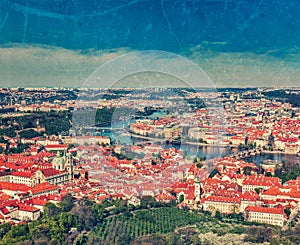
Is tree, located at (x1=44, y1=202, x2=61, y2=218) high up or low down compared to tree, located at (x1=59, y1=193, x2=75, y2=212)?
down

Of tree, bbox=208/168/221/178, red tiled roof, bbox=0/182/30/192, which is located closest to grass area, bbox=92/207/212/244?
red tiled roof, bbox=0/182/30/192

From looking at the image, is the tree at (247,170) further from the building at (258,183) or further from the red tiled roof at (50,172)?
the red tiled roof at (50,172)

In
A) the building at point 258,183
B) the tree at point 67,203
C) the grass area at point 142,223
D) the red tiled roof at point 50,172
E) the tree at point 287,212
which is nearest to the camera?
the grass area at point 142,223

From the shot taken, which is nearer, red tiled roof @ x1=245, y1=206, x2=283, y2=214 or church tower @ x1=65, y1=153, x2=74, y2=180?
red tiled roof @ x1=245, y1=206, x2=283, y2=214

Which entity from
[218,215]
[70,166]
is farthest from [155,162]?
[218,215]

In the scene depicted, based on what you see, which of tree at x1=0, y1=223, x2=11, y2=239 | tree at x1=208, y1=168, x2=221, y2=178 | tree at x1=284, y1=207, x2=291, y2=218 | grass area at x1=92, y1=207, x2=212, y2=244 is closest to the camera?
grass area at x1=92, y1=207, x2=212, y2=244

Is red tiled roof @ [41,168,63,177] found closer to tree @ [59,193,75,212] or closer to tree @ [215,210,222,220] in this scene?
tree @ [59,193,75,212]

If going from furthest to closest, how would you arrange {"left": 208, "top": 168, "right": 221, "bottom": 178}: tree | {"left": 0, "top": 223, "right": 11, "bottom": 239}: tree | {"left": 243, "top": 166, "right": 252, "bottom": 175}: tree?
{"left": 243, "top": 166, "right": 252, "bottom": 175}: tree
{"left": 208, "top": 168, "right": 221, "bottom": 178}: tree
{"left": 0, "top": 223, "right": 11, "bottom": 239}: tree

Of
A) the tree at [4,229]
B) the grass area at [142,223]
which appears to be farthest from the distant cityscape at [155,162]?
the tree at [4,229]

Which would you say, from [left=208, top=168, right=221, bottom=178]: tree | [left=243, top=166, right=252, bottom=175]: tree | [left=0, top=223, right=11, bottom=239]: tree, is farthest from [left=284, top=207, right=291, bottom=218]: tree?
[left=0, top=223, right=11, bottom=239]: tree

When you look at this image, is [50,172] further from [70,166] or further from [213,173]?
[213,173]

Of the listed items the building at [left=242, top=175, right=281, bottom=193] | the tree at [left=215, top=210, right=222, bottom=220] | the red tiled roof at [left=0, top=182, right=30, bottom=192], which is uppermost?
the building at [left=242, top=175, right=281, bottom=193]
